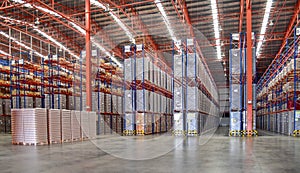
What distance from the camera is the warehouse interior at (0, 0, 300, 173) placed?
10.8 meters

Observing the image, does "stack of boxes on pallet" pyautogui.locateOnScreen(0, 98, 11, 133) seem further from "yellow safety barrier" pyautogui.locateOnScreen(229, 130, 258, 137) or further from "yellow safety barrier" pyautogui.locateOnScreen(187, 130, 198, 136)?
"yellow safety barrier" pyautogui.locateOnScreen(229, 130, 258, 137)

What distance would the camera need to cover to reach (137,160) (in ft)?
22.5

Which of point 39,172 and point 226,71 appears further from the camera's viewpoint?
point 226,71

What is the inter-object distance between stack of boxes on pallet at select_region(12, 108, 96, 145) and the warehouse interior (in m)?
0.04

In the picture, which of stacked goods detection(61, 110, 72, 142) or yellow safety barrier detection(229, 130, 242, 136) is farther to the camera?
yellow safety barrier detection(229, 130, 242, 136)

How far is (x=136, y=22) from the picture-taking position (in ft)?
67.5

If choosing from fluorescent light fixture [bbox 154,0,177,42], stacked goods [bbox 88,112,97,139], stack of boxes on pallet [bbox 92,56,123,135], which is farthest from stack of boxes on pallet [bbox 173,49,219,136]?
stack of boxes on pallet [bbox 92,56,123,135]

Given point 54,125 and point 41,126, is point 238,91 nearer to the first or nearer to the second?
point 54,125

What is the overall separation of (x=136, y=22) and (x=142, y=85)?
620 cm

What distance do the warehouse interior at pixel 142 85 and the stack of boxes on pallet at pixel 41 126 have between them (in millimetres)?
41

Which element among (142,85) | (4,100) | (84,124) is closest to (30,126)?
(84,124)

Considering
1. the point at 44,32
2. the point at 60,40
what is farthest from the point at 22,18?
the point at 60,40

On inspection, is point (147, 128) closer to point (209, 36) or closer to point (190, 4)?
point (190, 4)

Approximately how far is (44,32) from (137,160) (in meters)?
18.5
